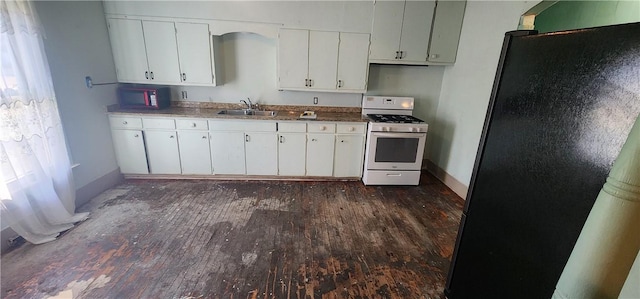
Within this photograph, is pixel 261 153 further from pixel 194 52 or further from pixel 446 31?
pixel 446 31

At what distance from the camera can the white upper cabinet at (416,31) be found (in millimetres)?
3346

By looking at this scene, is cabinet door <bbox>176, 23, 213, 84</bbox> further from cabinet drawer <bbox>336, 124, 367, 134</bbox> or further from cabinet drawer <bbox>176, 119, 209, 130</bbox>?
cabinet drawer <bbox>336, 124, 367, 134</bbox>

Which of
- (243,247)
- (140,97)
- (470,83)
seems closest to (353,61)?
(470,83)

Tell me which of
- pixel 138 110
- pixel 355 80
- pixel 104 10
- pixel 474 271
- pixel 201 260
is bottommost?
pixel 201 260

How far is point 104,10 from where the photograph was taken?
10.2 ft

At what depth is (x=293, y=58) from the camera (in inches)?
136

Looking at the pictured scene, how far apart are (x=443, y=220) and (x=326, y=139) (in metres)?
1.71

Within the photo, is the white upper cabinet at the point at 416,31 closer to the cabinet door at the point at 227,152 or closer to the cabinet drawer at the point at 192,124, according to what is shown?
the cabinet door at the point at 227,152

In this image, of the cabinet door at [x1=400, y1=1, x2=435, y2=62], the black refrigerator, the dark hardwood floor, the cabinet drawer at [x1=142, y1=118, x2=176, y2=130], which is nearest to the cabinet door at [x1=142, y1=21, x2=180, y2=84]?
the cabinet drawer at [x1=142, y1=118, x2=176, y2=130]

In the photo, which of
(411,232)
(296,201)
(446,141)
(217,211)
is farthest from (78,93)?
(446,141)

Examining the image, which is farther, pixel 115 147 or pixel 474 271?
pixel 115 147

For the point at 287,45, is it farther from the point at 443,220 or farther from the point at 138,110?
the point at 443,220

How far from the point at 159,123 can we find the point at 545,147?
3.79 metres

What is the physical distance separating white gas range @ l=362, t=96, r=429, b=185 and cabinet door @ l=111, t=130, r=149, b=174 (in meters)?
3.01
